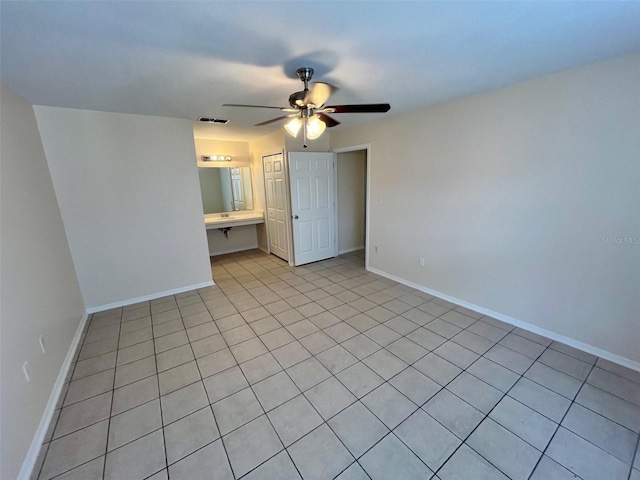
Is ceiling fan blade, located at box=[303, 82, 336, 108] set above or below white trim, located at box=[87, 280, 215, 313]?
above

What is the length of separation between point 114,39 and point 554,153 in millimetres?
3303

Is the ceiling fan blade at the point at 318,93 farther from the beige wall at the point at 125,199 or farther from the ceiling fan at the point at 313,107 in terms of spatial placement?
the beige wall at the point at 125,199

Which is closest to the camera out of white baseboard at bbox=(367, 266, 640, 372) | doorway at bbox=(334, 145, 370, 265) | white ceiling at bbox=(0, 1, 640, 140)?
white ceiling at bbox=(0, 1, 640, 140)

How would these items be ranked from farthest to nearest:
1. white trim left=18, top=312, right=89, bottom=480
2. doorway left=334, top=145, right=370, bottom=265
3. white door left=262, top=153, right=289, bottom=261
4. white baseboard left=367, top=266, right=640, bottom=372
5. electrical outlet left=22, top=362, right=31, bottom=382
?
1. doorway left=334, top=145, right=370, bottom=265
2. white door left=262, top=153, right=289, bottom=261
3. white baseboard left=367, top=266, right=640, bottom=372
4. electrical outlet left=22, top=362, right=31, bottom=382
5. white trim left=18, top=312, right=89, bottom=480

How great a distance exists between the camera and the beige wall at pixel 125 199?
2898 mm

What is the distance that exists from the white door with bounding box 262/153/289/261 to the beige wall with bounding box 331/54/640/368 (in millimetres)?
2008

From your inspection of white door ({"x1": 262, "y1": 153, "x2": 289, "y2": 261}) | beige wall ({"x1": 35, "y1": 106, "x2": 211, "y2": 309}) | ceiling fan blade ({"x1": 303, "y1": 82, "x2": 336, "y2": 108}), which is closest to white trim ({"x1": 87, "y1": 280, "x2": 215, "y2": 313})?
beige wall ({"x1": 35, "y1": 106, "x2": 211, "y2": 309})

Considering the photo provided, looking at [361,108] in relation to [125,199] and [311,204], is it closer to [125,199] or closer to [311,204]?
[311,204]

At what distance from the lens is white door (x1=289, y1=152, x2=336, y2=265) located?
14.5 feet

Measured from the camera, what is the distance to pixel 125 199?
3.22 metres

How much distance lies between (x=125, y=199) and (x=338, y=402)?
129 inches

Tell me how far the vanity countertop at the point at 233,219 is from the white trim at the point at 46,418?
2587 mm

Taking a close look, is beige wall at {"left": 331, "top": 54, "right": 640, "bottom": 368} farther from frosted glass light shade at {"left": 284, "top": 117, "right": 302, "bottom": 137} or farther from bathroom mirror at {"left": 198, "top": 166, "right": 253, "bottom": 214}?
bathroom mirror at {"left": 198, "top": 166, "right": 253, "bottom": 214}

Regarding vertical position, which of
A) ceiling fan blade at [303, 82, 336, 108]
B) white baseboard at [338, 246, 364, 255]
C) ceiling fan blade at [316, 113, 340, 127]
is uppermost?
ceiling fan blade at [303, 82, 336, 108]
